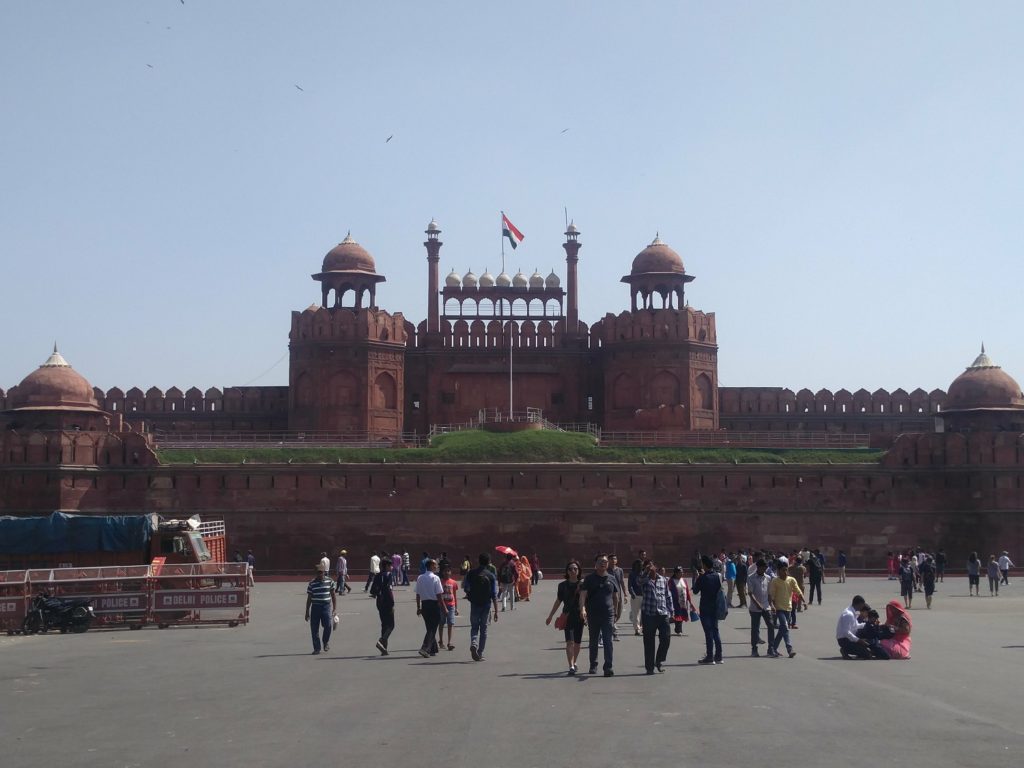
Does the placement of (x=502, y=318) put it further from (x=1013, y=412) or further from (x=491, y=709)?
(x=491, y=709)

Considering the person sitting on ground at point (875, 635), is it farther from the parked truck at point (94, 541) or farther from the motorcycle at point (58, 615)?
the parked truck at point (94, 541)

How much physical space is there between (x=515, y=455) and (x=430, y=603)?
986 inches

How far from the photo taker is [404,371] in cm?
4956

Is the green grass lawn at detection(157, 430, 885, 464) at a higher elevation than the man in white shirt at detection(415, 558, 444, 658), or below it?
higher

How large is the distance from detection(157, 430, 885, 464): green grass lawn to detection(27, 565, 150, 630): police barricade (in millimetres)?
18647

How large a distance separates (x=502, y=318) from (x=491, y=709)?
40.9 m

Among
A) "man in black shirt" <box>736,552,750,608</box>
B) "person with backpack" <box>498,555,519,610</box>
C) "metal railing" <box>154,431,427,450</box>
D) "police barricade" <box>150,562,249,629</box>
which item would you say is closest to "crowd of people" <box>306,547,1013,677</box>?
"man in black shirt" <box>736,552,750,608</box>

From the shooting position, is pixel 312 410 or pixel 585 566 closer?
pixel 585 566

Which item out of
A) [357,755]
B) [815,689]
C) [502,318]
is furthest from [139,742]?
[502,318]

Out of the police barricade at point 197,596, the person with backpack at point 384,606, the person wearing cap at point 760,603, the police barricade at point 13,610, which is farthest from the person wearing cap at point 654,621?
the police barricade at point 13,610

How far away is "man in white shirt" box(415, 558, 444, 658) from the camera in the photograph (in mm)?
15562

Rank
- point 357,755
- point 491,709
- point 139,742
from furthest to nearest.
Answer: point 491,709 → point 139,742 → point 357,755

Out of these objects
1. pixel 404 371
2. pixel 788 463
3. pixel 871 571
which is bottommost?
pixel 871 571

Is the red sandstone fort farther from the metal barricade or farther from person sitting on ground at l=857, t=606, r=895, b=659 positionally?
person sitting on ground at l=857, t=606, r=895, b=659
